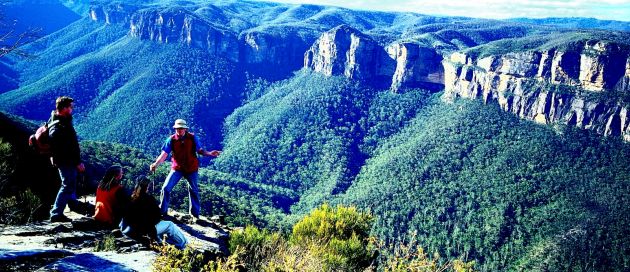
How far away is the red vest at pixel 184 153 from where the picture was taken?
10.3 m

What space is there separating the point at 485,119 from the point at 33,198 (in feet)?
264

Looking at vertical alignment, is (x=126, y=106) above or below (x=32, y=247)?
below

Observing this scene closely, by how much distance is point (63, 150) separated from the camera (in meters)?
9.01

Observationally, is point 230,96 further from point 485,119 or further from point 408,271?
point 408,271

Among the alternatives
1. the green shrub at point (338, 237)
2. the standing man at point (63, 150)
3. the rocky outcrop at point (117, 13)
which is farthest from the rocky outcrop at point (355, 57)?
the standing man at point (63, 150)

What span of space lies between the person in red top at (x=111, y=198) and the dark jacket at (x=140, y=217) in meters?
0.50

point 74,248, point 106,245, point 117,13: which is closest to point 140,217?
point 106,245

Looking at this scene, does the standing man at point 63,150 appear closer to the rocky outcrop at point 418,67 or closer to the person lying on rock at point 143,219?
the person lying on rock at point 143,219

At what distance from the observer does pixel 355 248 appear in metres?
10.9

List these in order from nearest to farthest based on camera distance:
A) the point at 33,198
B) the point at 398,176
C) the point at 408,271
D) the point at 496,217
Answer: the point at 408,271, the point at 33,198, the point at 496,217, the point at 398,176

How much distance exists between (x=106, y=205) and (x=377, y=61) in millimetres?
105685

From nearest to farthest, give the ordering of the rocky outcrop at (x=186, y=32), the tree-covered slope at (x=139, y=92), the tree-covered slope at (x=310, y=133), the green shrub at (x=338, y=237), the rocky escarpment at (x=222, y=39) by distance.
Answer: the green shrub at (x=338, y=237), the tree-covered slope at (x=310, y=133), the tree-covered slope at (x=139, y=92), the rocky outcrop at (x=186, y=32), the rocky escarpment at (x=222, y=39)

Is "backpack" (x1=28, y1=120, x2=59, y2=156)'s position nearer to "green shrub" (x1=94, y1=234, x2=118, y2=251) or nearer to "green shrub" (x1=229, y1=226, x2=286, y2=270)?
"green shrub" (x1=94, y1=234, x2=118, y2=251)

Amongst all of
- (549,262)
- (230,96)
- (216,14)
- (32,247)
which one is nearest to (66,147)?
(32,247)
